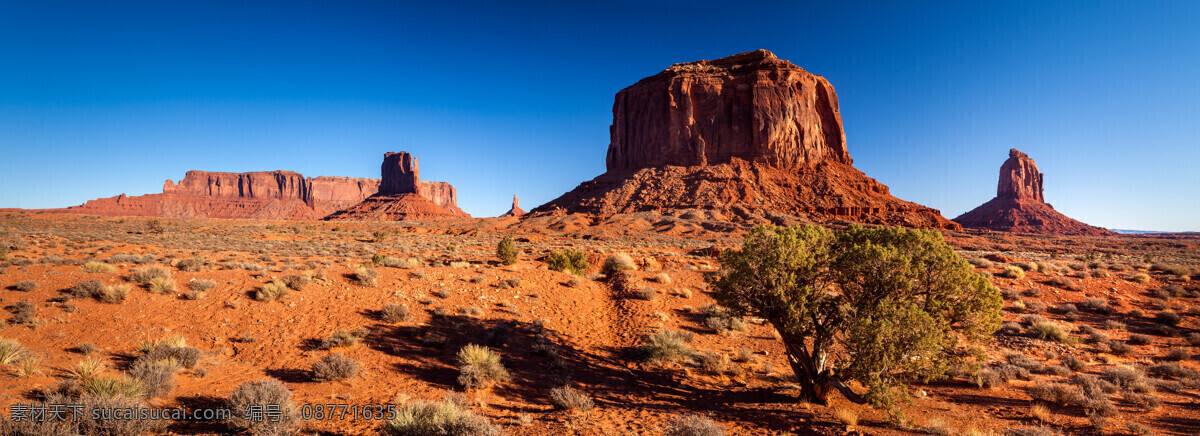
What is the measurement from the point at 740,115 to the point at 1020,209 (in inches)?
3525

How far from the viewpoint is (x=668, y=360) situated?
33.4 feet

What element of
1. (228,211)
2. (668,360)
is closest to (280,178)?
(228,211)

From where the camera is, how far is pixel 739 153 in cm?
7888

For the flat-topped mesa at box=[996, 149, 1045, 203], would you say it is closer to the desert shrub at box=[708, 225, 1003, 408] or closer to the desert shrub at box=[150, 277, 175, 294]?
the desert shrub at box=[708, 225, 1003, 408]

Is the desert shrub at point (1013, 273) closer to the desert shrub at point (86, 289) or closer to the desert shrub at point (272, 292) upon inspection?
the desert shrub at point (272, 292)

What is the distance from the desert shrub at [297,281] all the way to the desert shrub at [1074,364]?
20411 millimetres

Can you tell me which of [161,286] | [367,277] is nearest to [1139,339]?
[367,277]

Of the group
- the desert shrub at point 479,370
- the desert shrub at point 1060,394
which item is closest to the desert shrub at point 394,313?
the desert shrub at point 479,370

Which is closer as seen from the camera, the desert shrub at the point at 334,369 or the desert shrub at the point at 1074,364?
the desert shrub at the point at 334,369

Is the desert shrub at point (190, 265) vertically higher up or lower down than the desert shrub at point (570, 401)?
higher up

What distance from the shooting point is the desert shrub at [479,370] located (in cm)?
806

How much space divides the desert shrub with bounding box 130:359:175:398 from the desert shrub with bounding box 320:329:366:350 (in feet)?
8.25

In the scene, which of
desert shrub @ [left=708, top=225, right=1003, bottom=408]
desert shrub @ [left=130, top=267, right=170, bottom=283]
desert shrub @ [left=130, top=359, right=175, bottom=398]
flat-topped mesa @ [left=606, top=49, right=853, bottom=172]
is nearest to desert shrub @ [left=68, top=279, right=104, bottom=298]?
desert shrub @ [left=130, top=267, right=170, bottom=283]

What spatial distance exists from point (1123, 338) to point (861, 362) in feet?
40.4
